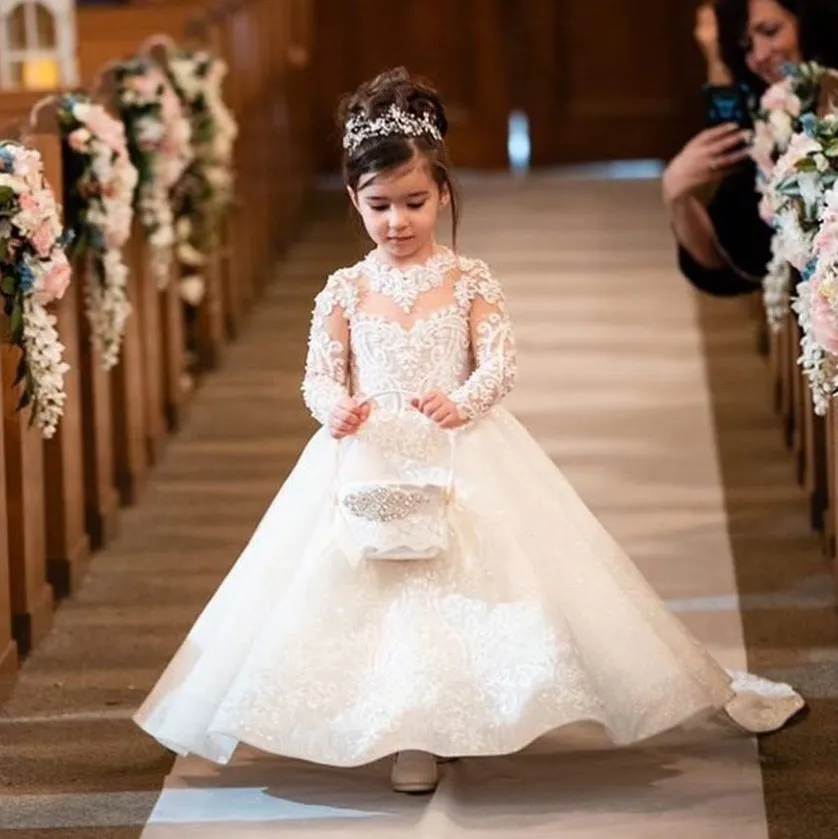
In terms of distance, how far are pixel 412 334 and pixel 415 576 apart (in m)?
0.46

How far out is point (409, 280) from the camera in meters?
4.34

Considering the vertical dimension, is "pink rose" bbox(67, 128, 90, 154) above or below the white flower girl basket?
above

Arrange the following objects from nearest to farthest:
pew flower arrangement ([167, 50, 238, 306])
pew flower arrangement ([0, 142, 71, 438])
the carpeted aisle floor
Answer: the carpeted aisle floor, pew flower arrangement ([0, 142, 71, 438]), pew flower arrangement ([167, 50, 238, 306])

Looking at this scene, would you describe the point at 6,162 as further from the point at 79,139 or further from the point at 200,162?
the point at 200,162

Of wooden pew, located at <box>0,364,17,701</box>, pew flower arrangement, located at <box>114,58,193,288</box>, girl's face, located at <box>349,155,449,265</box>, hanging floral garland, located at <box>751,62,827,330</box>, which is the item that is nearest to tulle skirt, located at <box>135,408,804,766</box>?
girl's face, located at <box>349,155,449,265</box>

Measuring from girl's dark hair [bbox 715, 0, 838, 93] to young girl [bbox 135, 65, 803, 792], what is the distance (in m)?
2.05

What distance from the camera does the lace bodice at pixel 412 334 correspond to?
14.2 ft

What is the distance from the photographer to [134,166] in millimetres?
6742

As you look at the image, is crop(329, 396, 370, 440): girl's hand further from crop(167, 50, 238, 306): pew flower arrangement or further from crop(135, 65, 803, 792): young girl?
crop(167, 50, 238, 306): pew flower arrangement

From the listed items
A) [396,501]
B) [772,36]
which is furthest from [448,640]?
[772,36]

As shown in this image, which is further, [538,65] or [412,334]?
[538,65]

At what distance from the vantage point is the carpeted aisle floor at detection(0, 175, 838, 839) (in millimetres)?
4238

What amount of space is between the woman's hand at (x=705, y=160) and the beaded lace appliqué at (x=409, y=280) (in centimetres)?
171

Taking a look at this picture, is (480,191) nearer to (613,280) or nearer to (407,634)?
(613,280)
